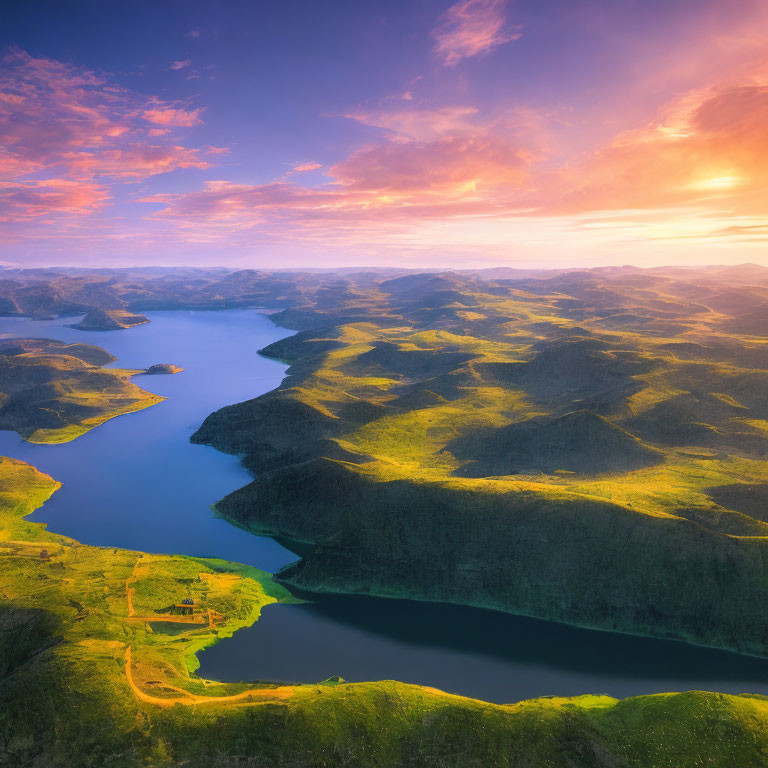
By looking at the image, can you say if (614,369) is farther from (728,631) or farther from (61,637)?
(61,637)

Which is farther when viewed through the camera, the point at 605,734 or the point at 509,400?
the point at 509,400

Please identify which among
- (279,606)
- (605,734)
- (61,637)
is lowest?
(279,606)

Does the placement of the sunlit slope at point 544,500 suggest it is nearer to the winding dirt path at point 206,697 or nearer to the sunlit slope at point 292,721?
the sunlit slope at point 292,721

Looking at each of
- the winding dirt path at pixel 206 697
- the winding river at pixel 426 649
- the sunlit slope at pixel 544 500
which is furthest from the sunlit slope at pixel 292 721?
the sunlit slope at pixel 544 500

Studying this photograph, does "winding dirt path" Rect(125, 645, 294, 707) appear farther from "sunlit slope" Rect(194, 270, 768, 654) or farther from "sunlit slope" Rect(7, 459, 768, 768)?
"sunlit slope" Rect(194, 270, 768, 654)

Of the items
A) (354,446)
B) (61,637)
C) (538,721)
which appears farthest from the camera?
(354,446)

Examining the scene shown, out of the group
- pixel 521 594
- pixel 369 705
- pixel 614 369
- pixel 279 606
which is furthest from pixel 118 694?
pixel 614 369

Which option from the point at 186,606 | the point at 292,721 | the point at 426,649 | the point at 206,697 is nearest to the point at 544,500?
the point at 426,649

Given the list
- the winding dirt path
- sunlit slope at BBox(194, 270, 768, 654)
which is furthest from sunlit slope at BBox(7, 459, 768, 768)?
sunlit slope at BBox(194, 270, 768, 654)
